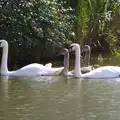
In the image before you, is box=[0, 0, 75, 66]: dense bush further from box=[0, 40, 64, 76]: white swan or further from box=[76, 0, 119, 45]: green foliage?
box=[76, 0, 119, 45]: green foliage

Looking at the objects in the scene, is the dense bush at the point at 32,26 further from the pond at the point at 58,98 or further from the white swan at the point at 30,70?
the pond at the point at 58,98

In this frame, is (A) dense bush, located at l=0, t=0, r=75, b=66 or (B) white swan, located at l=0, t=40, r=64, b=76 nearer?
(B) white swan, located at l=0, t=40, r=64, b=76

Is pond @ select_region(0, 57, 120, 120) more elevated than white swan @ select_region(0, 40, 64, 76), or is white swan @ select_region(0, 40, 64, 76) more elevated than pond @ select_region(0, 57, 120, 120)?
white swan @ select_region(0, 40, 64, 76)

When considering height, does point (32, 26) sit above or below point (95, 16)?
below

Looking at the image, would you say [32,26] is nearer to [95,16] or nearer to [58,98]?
[95,16]

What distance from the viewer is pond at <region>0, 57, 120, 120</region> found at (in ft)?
27.7

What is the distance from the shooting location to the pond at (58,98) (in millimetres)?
8438

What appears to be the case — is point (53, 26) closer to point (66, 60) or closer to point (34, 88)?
point (66, 60)

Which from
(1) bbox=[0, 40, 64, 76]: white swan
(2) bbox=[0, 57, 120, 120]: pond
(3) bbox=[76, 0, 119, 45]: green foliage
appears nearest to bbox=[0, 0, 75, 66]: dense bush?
(1) bbox=[0, 40, 64, 76]: white swan

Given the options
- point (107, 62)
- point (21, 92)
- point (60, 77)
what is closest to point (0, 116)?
point (21, 92)

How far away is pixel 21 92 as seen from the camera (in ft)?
34.9

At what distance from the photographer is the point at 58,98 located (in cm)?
986

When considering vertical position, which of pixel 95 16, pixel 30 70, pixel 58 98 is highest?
pixel 95 16

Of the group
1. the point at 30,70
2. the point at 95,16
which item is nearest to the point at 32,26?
the point at 30,70
